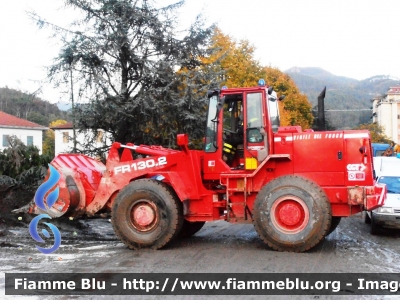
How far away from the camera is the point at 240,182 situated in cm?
962

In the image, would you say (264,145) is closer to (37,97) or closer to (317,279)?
(317,279)

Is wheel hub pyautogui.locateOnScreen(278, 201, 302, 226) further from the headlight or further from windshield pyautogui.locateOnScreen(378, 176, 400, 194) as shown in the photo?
windshield pyautogui.locateOnScreen(378, 176, 400, 194)

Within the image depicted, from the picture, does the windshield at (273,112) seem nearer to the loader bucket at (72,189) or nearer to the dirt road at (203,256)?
the dirt road at (203,256)

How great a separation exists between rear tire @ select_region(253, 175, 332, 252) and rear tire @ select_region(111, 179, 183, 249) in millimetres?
1642

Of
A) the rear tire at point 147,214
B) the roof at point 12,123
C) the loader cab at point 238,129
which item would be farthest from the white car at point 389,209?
the roof at point 12,123

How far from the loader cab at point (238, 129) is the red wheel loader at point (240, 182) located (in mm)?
20

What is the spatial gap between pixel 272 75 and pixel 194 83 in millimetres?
28301

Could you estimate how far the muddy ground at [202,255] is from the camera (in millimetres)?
7812

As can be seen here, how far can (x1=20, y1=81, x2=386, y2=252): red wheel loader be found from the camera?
8.91 metres

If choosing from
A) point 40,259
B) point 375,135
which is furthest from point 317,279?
point 375,135

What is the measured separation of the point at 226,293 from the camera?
6.50m

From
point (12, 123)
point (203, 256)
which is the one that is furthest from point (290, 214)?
point (12, 123)

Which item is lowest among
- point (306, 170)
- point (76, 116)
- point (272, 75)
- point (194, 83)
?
point (306, 170)

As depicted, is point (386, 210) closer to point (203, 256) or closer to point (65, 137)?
point (203, 256)
